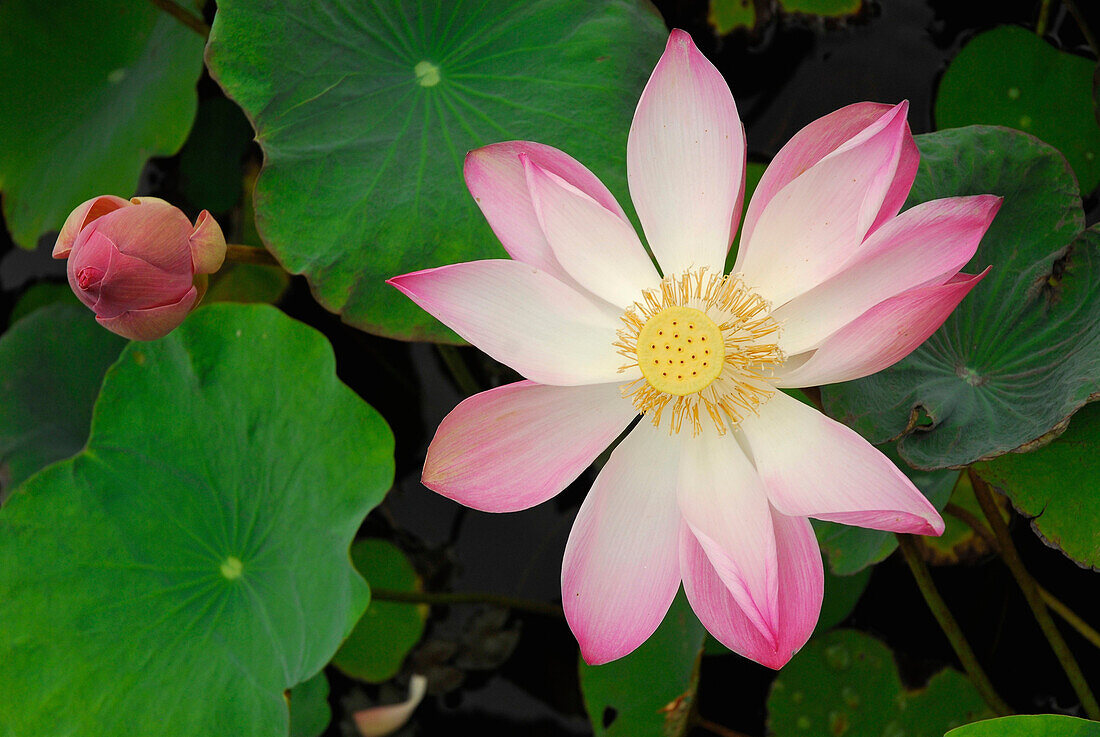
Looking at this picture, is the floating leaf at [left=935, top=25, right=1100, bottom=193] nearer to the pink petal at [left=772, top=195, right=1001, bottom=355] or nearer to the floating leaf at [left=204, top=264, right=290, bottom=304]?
the pink petal at [left=772, top=195, right=1001, bottom=355]

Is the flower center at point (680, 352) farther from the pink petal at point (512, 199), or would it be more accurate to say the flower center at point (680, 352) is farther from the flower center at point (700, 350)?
Result: the pink petal at point (512, 199)

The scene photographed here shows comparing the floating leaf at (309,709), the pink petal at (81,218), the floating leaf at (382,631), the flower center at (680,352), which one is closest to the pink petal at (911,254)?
the flower center at (680,352)

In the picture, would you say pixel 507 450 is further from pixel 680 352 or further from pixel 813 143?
pixel 813 143

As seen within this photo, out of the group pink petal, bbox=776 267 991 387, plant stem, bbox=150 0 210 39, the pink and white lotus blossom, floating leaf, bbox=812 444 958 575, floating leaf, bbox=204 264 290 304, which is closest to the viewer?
pink petal, bbox=776 267 991 387

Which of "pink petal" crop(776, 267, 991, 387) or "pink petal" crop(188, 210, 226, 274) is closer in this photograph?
"pink petal" crop(776, 267, 991, 387)

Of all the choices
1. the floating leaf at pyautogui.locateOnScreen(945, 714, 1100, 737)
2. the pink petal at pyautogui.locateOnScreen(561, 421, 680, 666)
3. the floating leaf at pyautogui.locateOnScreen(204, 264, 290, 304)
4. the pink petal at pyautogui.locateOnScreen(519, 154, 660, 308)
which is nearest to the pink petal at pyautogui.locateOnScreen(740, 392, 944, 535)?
the pink petal at pyautogui.locateOnScreen(561, 421, 680, 666)

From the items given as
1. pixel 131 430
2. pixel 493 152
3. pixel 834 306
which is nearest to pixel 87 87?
pixel 131 430

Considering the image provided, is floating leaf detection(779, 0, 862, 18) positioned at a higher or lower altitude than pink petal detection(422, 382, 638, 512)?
higher
